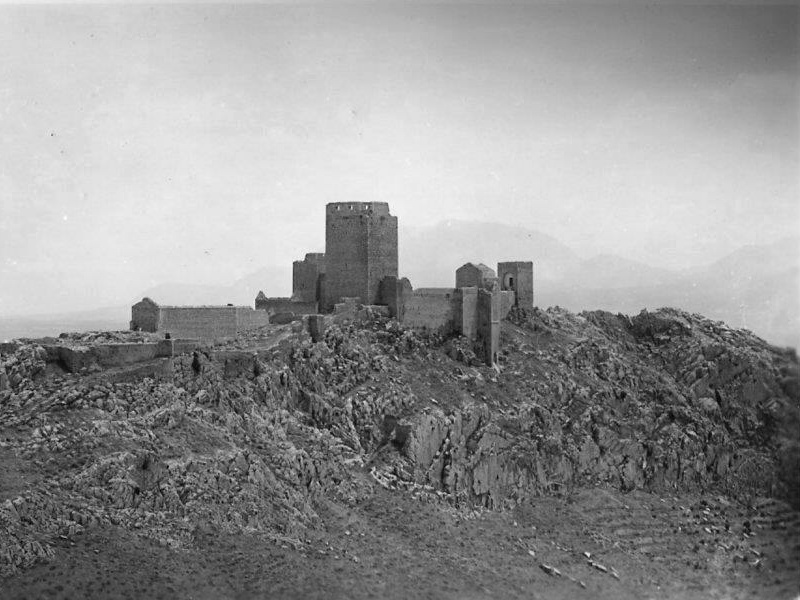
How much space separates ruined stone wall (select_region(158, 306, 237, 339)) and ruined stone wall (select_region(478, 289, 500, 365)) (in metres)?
9.52

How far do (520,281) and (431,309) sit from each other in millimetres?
5573

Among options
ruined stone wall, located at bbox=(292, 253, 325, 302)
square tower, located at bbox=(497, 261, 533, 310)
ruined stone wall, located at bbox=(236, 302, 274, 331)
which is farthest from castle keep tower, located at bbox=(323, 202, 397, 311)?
square tower, located at bbox=(497, 261, 533, 310)

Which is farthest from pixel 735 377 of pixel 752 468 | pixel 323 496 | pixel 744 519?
pixel 323 496

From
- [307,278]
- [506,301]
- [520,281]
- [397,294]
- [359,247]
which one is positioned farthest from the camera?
[520,281]

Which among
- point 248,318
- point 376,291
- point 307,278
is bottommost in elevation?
point 248,318

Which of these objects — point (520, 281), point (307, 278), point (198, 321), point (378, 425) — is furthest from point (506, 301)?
point (198, 321)

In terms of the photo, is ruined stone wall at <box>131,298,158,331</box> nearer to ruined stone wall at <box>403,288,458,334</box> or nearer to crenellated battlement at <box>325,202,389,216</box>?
crenellated battlement at <box>325,202,389,216</box>

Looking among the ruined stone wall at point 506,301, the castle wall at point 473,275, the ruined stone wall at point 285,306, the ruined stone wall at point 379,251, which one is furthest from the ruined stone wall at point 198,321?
the ruined stone wall at point 506,301

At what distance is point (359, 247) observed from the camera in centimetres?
3578

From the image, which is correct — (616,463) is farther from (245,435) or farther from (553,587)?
(245,435)

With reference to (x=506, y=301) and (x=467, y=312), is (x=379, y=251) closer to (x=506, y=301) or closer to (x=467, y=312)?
(x=467, y=312)

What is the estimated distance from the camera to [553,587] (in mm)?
26562

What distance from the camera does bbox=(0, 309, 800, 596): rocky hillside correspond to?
76.3ft

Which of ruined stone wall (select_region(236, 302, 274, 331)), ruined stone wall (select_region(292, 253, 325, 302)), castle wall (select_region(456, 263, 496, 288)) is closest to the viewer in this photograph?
ruined stone wall (select_region(236, 302, 274, 331))
